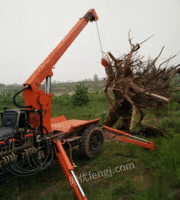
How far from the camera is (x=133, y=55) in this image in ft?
19.0

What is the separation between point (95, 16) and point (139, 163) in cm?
475

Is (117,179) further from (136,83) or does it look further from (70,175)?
(136,83)

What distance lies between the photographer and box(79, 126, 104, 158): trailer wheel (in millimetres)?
4246

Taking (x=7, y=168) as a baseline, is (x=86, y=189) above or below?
below

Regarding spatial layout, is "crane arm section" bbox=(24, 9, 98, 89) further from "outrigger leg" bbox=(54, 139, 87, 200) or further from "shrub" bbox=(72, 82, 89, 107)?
"shrub" bbox=(72, 82, 89, 107)

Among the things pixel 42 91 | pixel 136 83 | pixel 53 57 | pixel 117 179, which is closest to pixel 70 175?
pixel 117 179

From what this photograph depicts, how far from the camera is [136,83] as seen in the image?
18.1 feet

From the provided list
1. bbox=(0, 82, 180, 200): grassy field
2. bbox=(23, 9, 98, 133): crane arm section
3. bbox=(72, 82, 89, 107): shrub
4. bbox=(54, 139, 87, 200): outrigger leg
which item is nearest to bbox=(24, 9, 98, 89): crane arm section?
bbox=(23, 9, 98, 133): crane arm section

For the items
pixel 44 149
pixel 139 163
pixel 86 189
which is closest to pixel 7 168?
pixel 44 149

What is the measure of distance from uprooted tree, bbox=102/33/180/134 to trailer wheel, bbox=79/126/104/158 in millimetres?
1002

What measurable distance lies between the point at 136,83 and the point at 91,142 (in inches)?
96.5

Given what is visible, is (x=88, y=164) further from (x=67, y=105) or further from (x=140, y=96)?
(x=67, y=105)

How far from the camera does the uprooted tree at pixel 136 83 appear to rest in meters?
5.17

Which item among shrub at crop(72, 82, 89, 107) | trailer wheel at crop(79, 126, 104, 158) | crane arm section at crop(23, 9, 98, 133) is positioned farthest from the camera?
shrub at crop(72, 82, 89, 107)
